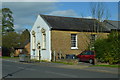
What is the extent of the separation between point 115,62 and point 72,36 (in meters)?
13.2

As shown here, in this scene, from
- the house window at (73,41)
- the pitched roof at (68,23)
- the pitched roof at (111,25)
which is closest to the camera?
the pitched roof at (68,23)

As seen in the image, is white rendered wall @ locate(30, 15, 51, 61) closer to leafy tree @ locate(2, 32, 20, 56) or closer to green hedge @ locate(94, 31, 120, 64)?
green hedge @ locate(94, 31, 120, 64)

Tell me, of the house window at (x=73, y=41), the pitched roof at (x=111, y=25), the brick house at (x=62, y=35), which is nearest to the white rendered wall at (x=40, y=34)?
the brick house at (x=62, y=35)

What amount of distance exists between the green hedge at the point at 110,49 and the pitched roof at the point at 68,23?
35.3 feet

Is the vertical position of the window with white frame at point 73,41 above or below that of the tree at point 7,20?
below

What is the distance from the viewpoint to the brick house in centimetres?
3450

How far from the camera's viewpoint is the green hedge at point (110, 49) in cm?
2378

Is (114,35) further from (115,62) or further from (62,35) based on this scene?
(62,35)

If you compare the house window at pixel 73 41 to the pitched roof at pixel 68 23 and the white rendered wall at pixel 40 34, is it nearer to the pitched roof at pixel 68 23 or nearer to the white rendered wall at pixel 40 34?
the pitched roof at pixel 68 23

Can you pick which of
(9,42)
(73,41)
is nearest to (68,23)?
(73,41)

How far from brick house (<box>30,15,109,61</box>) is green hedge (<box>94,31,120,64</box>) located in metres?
9.52

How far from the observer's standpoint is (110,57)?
24109 mm

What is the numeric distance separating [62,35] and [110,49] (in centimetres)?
1232

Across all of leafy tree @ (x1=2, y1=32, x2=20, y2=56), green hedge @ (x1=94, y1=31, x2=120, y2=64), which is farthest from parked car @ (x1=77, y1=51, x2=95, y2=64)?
leafy tree @ (x1=2, y1=32, x2=20, y2=56)
